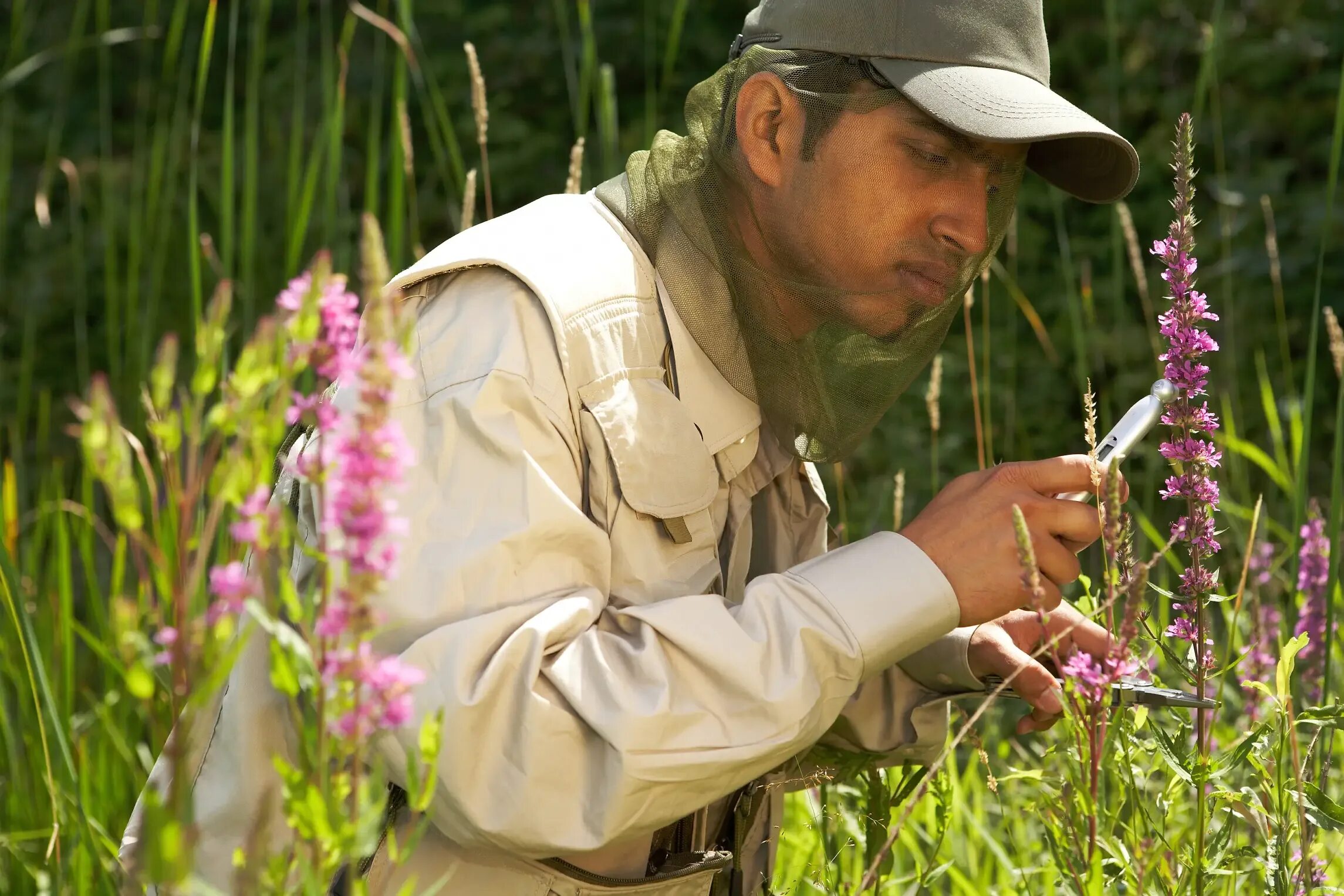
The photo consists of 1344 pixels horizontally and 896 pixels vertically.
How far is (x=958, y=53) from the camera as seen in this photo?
1.82 m

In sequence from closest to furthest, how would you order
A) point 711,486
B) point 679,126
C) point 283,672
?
point 283,672 < point 711,486 < point 679,126

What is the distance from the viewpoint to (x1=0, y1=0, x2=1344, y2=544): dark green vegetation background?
4.58 metres

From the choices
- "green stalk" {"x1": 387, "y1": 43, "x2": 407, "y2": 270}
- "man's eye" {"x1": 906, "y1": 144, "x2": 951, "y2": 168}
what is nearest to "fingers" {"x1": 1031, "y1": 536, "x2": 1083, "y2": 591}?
"man's eye" {"x1": 906, "y1": 144, "x2": 951, "y2": 168}

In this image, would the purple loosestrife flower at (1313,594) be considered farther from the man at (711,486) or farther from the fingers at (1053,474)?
the fingers at (1053,474)

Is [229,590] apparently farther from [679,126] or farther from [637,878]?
[679,126]

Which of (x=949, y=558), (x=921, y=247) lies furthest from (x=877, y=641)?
(x=921, y=247)

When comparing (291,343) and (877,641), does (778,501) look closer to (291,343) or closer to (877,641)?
(877,641)

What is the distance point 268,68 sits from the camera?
567 cm

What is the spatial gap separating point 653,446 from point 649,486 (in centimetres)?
5

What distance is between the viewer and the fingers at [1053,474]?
159cm

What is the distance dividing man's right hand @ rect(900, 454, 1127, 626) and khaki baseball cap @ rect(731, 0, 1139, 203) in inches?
17.1

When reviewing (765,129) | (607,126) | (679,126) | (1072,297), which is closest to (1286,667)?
(765,129)

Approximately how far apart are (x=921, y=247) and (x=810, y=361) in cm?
21

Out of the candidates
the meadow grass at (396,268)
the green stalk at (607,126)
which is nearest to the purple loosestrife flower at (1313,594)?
the meadow grass at (396,268)
